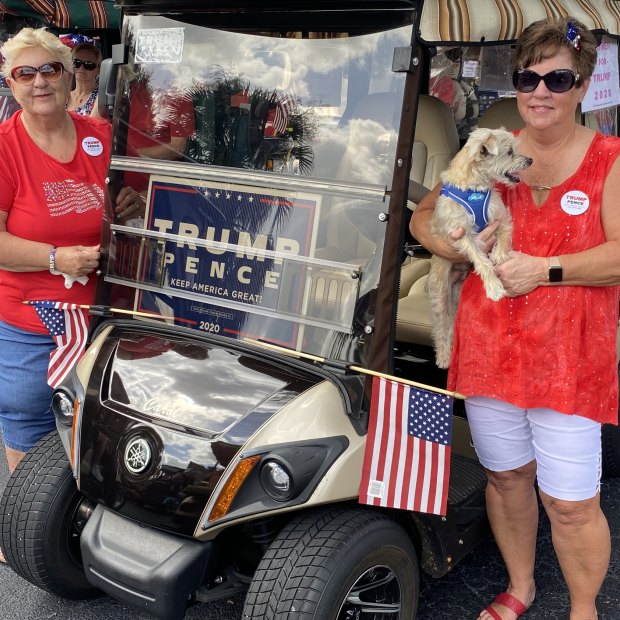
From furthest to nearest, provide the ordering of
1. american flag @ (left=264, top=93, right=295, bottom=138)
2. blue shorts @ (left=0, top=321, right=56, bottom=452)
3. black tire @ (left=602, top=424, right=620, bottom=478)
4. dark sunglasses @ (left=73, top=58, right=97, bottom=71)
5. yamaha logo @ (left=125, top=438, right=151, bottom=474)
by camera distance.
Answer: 1. dark sunglasses @ (left=73, top=58, right=97, bottom=71)
2. black tire @ (left=602, top=424, right=620, bottom=478)
3. blue shorts @ (left=0, top=321, right=56, bottom=452)
4. american flag @ (left=264, top=93, right=295, bottom=138)
5. yamaha logo @ (left=125, top=438, right=151, bottom=474)

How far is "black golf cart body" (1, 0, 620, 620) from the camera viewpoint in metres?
1.95

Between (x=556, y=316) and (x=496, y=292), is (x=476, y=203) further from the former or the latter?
(x=556, y=316)

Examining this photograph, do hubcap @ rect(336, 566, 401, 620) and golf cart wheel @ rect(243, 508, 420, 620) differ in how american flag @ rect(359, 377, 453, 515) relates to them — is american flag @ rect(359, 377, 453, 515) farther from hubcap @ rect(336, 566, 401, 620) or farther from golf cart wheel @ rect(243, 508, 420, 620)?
hubcap @ rect(336, 566, 401, 620)

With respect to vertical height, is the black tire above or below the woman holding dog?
below

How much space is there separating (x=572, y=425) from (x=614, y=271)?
0.46 m

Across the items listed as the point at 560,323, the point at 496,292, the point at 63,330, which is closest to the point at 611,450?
the point at 560,323

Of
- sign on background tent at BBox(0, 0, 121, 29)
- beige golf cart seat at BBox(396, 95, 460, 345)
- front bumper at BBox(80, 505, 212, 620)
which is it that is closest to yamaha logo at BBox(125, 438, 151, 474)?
front bumper at BBox(80, 505, 212, 620)

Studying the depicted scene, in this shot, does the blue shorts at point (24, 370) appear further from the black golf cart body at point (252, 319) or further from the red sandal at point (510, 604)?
the red sandal at point (510, 604)

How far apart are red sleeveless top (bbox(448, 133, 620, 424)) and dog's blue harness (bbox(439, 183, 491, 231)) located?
84 mm

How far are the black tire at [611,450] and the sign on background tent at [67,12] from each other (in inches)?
143

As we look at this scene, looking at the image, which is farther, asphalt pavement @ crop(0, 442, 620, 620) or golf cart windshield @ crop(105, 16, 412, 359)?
asphalt pavement @ crop(0, 442, 620, 620)

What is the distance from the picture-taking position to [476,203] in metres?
2.18

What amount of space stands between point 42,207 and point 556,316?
5.98ft

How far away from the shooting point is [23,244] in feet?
8.62
